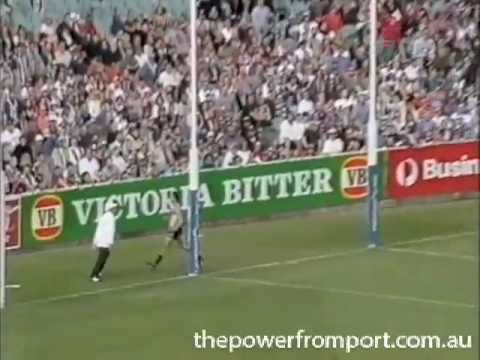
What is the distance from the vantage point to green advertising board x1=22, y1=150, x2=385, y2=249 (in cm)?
1448

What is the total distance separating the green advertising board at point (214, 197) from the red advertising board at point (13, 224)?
85mm

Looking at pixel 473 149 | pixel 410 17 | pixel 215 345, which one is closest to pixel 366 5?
pixel 410 17

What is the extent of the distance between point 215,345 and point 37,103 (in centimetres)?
528

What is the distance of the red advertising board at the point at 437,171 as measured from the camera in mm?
17359

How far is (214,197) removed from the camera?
1603 centimetres

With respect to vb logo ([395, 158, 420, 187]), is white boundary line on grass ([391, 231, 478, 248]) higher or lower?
lower

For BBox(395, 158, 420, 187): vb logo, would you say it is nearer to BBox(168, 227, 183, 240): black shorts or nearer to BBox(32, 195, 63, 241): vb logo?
BBox(168, 227, 183, 240): black shorts

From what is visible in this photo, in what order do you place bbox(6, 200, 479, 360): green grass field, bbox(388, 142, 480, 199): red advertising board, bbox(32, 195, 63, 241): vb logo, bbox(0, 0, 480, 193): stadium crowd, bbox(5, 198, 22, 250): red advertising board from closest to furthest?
bbox(6, 200, 479, 360): green grass field < bbox(5, 198, 22, 250): red advertising board < bbox(32, 195, 63, 241): vb logo < bbox(0, 0, 480, 193): stadium crowd < bbox(388, 142, 480, 199): red advertising board

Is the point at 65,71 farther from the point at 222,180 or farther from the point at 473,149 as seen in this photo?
the point at 473,149

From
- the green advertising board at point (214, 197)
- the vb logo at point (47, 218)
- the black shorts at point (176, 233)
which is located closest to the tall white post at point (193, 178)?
the black shorts at point (176, 233)

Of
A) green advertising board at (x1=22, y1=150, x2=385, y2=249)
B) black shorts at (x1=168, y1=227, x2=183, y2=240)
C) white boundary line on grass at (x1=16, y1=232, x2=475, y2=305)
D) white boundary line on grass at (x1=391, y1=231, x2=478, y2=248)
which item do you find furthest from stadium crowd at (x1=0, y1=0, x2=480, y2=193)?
white boundary line on grass at (x1=391, y1=231, x2=478, y2=248)

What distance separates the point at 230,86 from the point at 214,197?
1.36 m

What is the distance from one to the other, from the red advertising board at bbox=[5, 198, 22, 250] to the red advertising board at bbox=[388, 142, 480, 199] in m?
4.85

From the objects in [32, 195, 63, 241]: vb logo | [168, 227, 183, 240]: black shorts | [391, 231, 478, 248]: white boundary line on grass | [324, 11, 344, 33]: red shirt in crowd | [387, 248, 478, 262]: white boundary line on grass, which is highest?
[324, 11, 344, 33]: red shirt in crowd
